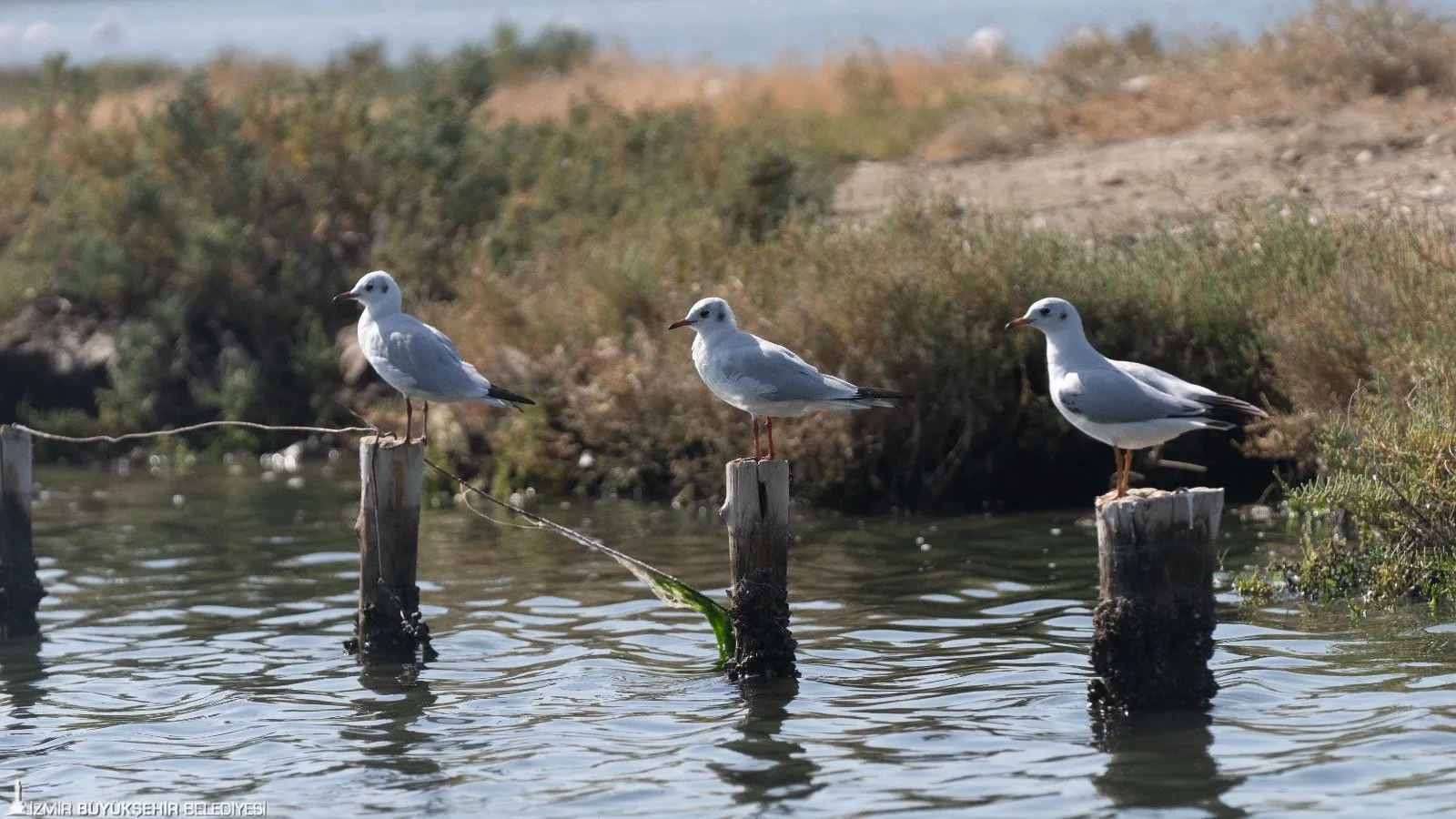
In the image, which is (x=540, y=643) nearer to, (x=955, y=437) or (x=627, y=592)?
(x=627, y=592)

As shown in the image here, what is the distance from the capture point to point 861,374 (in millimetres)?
13211

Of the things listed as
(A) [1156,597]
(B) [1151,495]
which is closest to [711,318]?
(B) [1151,495]

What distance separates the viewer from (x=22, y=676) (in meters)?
9.45

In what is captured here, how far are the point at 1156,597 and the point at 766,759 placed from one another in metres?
1.67

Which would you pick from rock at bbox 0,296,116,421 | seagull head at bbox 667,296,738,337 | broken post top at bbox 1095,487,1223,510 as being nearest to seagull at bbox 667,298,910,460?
seagull head at bbox 667,296,738,337

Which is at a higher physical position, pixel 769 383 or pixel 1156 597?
pixel 769 383

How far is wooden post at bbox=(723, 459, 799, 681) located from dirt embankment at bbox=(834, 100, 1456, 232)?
6896 millimetres

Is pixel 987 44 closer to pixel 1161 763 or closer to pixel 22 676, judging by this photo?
pixel 22 676

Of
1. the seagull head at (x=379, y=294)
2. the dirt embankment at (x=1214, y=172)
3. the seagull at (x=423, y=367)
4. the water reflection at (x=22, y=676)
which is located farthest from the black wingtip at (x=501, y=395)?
the dirt embankment at (x=1214, y=172)

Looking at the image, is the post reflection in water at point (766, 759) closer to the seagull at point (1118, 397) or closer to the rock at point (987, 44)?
the seagull at point (1118, 397)

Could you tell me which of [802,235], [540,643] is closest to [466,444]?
[802,235]

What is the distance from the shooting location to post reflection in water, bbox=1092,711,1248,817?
22.4 ft

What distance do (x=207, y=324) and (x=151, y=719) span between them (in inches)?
451

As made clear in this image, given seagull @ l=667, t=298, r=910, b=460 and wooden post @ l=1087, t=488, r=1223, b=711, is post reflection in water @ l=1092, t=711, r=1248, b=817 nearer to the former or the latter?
wooden post @ l=1087, t=488, r=1223, b=711
